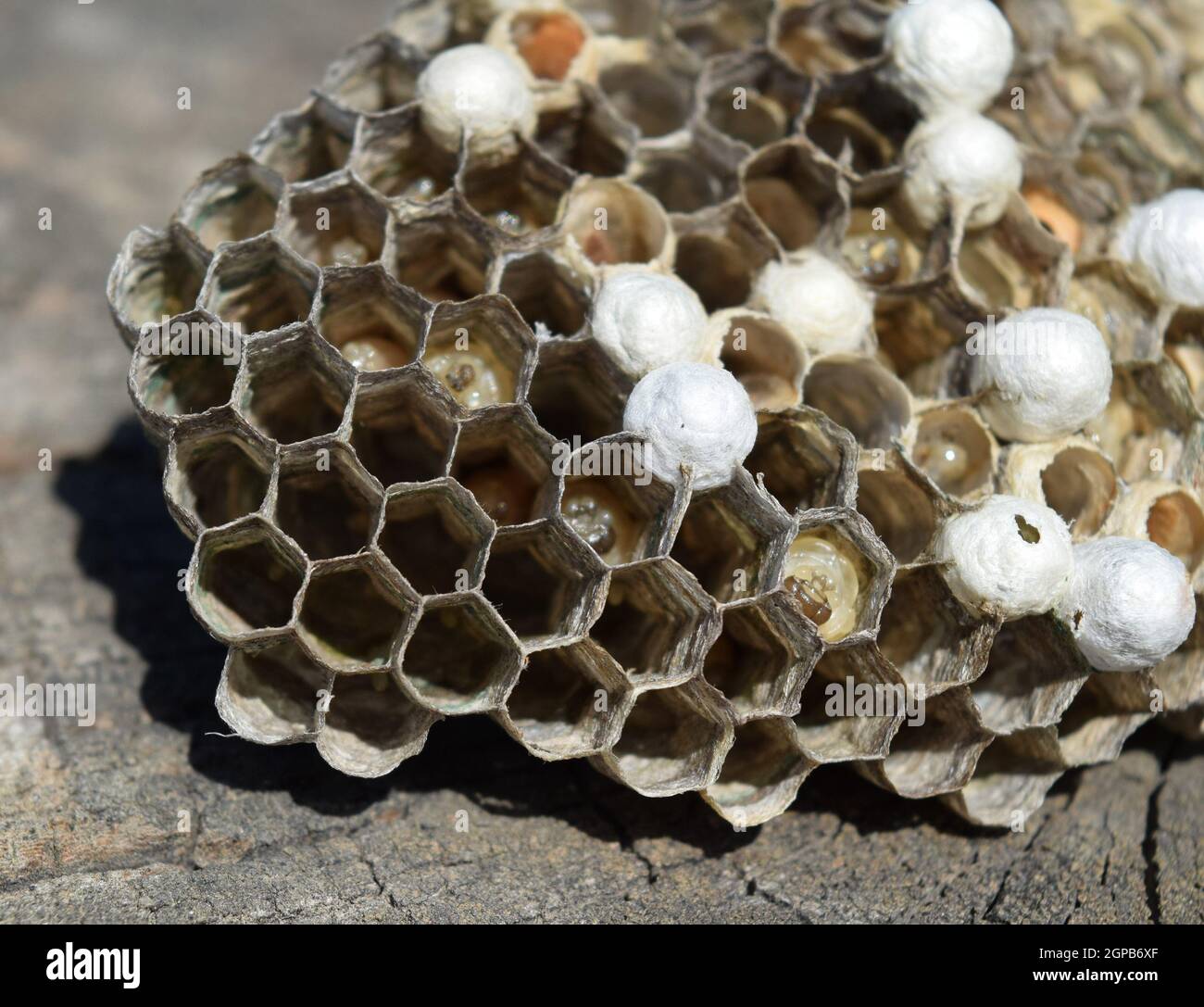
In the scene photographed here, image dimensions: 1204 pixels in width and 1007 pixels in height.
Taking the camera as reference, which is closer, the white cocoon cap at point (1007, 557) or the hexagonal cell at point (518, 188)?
the white cocoon cap at point (1007, 557)

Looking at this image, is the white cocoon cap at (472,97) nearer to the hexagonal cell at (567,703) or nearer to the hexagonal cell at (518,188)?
the hexagonal cell at (518,188)

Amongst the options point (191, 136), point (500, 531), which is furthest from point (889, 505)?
point (191, 136)

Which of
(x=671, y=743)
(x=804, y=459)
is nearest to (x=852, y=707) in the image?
(x=671, y=743)

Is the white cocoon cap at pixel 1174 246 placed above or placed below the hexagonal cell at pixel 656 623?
above

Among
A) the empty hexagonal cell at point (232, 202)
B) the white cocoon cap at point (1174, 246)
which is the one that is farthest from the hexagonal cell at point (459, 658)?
the white cocoon cap at point (1174, 246)

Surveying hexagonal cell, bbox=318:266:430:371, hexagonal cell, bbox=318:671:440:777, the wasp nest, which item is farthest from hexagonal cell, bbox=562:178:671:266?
hexagonal cell, bbox=318:671:440:777

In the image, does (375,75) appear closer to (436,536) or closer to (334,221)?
(334,221)
